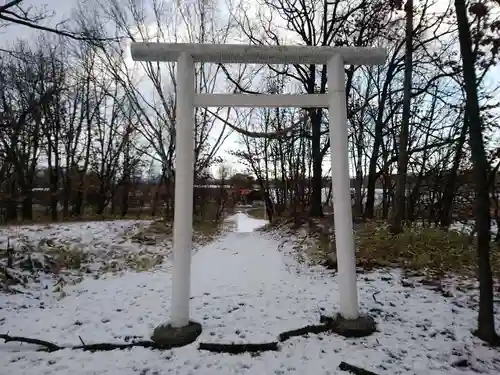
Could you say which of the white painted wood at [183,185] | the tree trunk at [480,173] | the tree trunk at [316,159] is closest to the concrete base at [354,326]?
the tree trunk at [480,173]

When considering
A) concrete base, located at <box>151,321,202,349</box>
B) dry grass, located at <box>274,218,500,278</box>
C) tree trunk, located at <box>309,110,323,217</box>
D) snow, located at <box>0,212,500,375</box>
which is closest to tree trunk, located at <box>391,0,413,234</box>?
dry grass, located at <box>274,218,500,278</box>

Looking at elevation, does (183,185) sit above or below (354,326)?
above

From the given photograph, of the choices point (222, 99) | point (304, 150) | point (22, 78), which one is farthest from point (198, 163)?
point (222, 99)

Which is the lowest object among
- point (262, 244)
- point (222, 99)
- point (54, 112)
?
point (262, 244)

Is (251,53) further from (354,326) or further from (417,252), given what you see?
(417,252)

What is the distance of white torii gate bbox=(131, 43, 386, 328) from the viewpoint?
339cm

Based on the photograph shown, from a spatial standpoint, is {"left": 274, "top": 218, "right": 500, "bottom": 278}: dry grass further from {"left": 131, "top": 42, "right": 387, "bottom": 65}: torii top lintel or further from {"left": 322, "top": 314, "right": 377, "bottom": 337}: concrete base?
Result: {"left": 131, "top": 42, "right": 387, "bottom": 65}: torii top lintel

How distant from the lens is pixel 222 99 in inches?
136

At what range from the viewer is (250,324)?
363 cm

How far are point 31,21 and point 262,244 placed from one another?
7.74 metres

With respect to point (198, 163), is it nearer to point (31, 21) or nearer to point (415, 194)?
point (415, 194)

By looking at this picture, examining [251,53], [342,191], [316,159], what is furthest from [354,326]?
[316,159]

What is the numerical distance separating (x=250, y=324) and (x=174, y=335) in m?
0.83

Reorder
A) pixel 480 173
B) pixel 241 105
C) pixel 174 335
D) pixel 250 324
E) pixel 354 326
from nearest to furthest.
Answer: pixel 480 173 < pixel 174 335 < pixel 354 326 < pixel 241 105 < pixel 250 324
